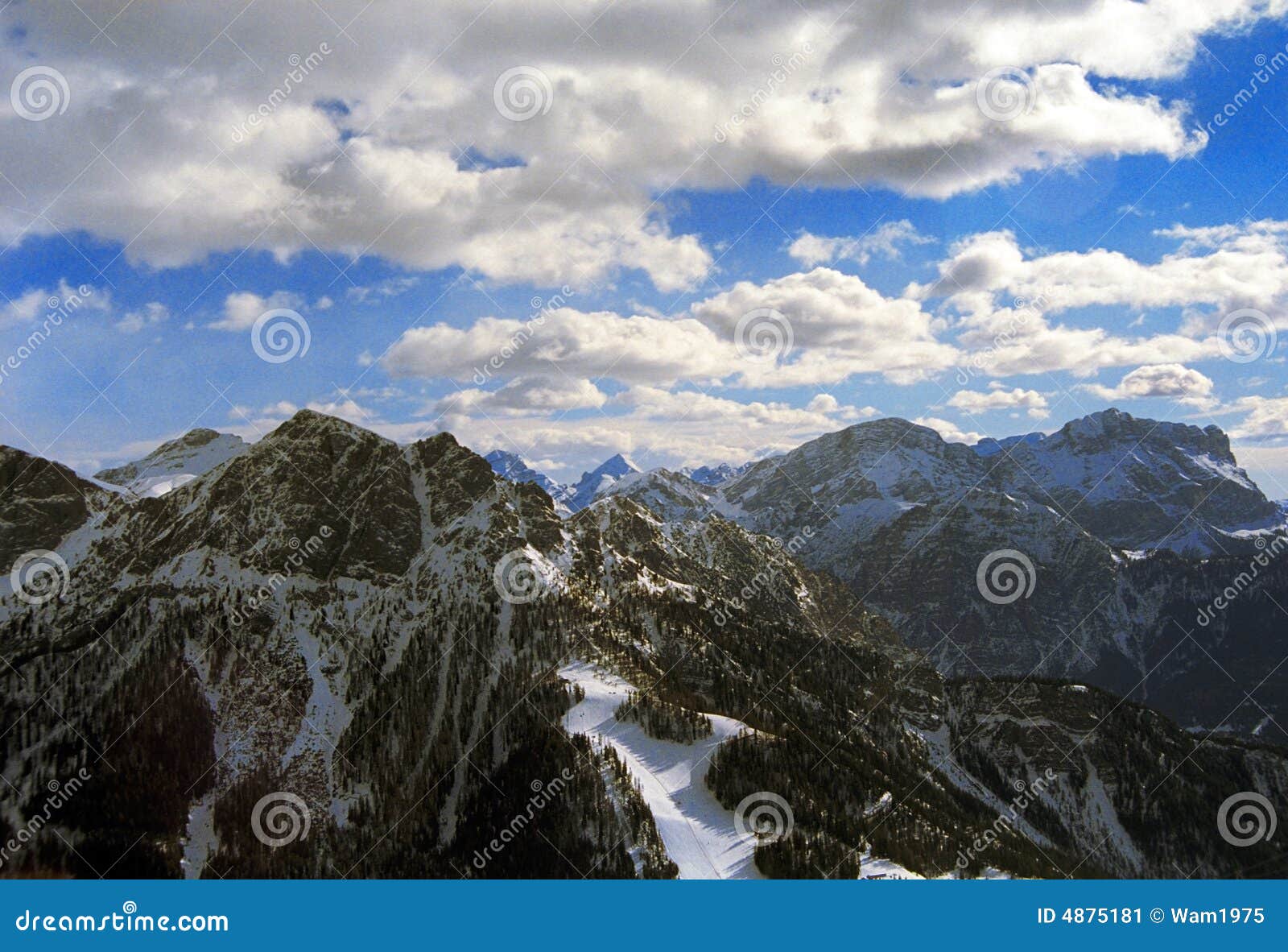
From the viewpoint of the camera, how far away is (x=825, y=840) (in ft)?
586
